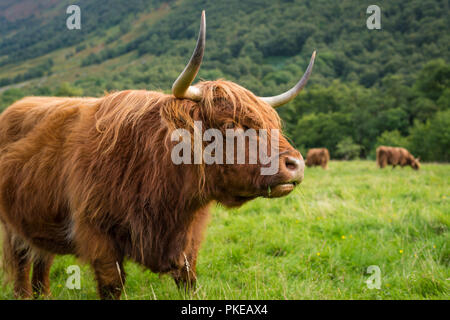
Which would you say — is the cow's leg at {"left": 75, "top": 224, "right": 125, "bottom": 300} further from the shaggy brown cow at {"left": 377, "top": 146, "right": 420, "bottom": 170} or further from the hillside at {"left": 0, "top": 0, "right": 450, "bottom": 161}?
the shaggy brown cow at {"left": 377, "top": 146, "right": 420, "bottom": 170}

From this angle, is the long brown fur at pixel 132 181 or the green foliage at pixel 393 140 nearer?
the long brown fur at pixel 132 181

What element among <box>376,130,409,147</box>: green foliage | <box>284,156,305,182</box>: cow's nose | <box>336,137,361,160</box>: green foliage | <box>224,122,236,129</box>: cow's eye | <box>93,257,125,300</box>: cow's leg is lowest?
<box>336,137,361,160</box>: green foliage

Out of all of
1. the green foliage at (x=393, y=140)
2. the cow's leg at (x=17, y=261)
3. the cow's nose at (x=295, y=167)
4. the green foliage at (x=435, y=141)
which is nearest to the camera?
the cow's nose at (x=295, y=167)

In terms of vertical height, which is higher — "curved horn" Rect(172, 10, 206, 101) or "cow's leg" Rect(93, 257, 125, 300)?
"curved horn" Rect(172, 10, 206, 101)

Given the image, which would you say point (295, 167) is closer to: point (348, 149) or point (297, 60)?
point (348, 149)

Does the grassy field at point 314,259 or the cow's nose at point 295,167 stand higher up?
the cow's nose at point 295,167

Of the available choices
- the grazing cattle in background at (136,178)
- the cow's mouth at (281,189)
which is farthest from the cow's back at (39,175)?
the cow's mouth at (281,189)

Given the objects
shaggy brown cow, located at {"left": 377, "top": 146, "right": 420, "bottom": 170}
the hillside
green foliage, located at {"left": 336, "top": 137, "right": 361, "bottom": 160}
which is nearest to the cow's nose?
the hillside

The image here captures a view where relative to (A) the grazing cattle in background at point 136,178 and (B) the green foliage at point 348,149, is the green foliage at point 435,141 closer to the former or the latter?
(B) the green foliage at point 348,149

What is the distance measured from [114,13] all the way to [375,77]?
126 metres

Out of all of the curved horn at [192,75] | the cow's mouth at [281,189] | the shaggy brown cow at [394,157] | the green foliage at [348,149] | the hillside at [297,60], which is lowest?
the green foliage at [348,149]

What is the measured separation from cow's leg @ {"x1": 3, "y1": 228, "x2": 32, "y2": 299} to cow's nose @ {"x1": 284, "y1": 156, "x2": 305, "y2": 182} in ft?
9.26

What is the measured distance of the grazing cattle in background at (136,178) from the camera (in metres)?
2.20

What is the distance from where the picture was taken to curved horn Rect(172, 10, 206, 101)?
1.75m
